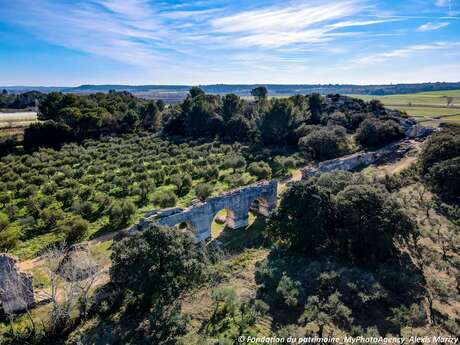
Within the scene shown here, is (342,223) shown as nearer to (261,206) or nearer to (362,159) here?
(261,206)

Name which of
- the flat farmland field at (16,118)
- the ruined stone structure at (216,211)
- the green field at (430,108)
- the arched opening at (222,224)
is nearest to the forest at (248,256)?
the arched opening at (222,224)

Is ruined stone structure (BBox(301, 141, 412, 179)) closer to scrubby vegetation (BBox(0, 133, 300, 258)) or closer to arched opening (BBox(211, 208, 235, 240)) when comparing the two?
scrubby vegetation (BBox(0, 133, 300, 258))

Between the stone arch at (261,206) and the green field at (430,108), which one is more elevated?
the green field at (430,108)

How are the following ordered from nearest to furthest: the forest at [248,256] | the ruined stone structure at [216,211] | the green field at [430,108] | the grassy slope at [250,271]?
the forest at [248,256], the grassy slope at [250,271], the ruined stone structure at [216,211], the green field at [430,108]

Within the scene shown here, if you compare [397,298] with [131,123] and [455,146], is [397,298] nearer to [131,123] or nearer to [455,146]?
[455,146]

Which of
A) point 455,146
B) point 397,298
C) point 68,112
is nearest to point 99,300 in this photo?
point 397,298

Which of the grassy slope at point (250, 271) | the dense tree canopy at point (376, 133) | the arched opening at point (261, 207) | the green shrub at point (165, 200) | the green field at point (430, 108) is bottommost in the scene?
the grassy slope at point (250, 271)

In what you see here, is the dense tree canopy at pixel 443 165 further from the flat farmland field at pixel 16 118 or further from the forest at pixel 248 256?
the flat farmland field at pixel 16 118
